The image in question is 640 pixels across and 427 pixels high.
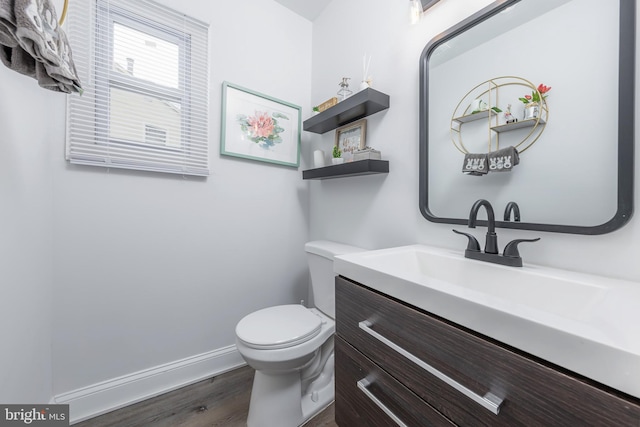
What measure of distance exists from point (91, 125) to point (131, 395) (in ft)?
4.55

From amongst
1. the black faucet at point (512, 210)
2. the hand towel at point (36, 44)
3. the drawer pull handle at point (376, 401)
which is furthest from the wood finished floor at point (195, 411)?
the hand towel at point (36, 44)

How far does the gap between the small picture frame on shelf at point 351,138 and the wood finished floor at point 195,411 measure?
1447 millimetres

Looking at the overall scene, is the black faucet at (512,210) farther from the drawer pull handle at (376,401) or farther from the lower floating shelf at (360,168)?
the drawer pull handle at (376,401)

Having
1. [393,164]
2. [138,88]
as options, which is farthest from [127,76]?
[393,164]

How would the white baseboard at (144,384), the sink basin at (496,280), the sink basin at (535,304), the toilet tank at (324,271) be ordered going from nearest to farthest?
the sink basin at (535,304) < the sink basin at (496,280) < the white baseboard at (144,384) < the toilet tank at (324,271)

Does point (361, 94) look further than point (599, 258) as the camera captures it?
Yes

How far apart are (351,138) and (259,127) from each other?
2.08ft

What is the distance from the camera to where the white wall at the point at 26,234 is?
0.76 m

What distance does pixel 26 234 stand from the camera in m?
0.89

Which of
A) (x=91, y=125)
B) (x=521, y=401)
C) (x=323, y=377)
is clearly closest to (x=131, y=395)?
(x=323, y=377)

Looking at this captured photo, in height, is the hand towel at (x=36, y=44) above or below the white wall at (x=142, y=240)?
above

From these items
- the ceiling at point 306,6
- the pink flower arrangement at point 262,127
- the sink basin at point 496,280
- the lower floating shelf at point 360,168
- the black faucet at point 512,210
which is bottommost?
the sink basin at point 496,280

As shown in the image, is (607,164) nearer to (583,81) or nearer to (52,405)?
(583,81)

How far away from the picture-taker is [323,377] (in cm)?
135
